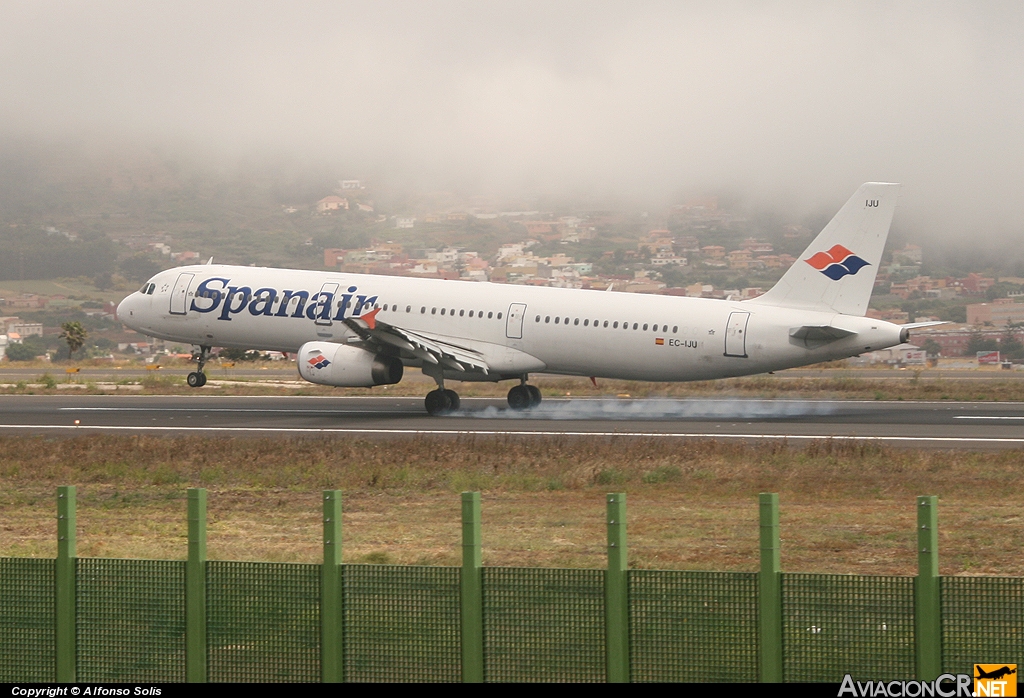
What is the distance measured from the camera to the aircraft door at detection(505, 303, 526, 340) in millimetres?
38000

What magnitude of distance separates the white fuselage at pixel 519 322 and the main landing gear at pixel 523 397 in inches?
67.7

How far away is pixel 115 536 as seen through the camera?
18031mm

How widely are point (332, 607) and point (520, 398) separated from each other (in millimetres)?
30756

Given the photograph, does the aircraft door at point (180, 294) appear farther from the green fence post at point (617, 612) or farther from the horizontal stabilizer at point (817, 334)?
the green fence post at point (617, 612)

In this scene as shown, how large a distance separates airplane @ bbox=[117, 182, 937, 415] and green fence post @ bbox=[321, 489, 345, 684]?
26.1 meters

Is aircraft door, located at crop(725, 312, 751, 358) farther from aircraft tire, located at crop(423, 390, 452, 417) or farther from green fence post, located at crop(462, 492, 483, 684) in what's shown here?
green fence post, located at crop(462, 492, 483, 684)

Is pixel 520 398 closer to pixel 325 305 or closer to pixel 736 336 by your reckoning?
pixel 325 305

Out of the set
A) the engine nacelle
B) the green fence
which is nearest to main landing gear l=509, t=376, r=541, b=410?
the engine nacelle

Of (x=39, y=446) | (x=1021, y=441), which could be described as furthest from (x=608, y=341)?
(x=39, y=446)

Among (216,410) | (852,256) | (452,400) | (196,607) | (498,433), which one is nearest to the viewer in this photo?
(196,607)

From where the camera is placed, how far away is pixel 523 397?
1588 inches

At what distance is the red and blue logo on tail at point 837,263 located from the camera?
34719 millimetres

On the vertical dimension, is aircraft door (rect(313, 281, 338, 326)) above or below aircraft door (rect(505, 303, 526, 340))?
above

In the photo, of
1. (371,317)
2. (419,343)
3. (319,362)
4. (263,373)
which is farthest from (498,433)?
(263,373)
